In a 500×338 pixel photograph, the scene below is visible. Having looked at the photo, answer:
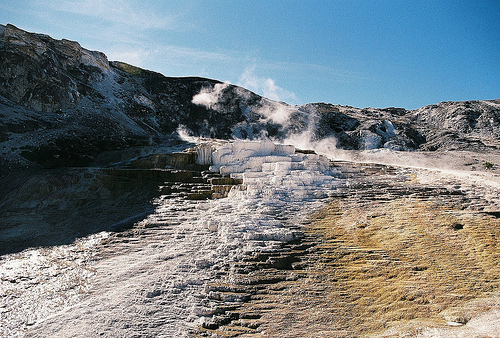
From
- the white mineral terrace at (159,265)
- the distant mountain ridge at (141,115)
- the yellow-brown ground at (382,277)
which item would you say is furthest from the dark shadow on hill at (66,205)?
the yellow-brown ground at (382,277)

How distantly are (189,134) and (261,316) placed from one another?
24.4 metres

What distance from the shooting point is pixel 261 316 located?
Answer: 5824 millimetres

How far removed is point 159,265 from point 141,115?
877 inches

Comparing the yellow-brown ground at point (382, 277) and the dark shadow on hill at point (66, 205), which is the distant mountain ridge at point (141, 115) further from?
the yellow-brown ground at point (382, 277)

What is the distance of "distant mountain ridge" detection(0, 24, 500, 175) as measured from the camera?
764 inches

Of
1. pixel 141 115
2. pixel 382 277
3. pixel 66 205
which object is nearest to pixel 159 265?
pixel 382 277

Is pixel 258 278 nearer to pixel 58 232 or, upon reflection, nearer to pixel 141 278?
pixel 141 278

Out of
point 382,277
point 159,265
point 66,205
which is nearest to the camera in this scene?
point 382,277

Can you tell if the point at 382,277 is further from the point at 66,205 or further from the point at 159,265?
the point at 66,205

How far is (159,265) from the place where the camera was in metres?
7.73

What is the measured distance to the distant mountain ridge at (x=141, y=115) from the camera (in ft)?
63.7

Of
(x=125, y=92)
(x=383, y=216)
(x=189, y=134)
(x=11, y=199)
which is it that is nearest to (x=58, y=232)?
(x=11, y=199)

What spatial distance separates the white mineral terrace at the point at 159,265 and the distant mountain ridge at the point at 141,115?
34.9 ft

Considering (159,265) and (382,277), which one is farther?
(159,265)
